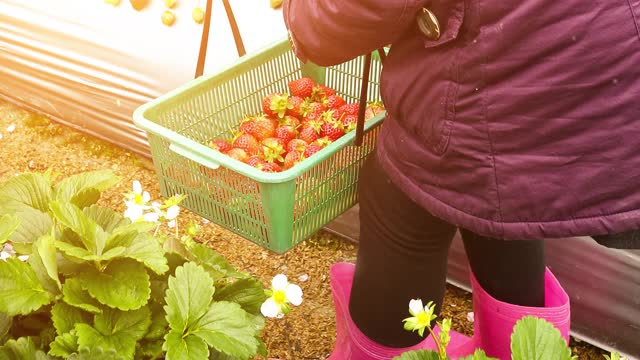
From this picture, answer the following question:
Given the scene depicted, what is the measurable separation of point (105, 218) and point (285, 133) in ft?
3.32

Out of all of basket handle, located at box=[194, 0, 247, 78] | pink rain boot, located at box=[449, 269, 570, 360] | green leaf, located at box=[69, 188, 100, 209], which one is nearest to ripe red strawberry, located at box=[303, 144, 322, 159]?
basket handle, located at box=[194, 0, 247, 78]

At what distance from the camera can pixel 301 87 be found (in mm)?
2057

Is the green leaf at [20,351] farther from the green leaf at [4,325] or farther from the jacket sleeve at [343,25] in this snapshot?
the jacket sleeve at [343,25]

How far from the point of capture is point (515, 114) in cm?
109

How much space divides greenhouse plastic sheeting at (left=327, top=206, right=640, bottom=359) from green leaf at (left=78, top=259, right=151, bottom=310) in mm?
1452

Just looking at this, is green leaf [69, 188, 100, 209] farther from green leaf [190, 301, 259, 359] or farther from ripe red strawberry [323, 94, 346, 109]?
ripe red strawberry [323, 94, 346, 109]

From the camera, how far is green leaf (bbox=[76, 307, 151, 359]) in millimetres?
839

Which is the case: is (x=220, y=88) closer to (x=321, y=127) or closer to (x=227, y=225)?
(x=321, y=127)

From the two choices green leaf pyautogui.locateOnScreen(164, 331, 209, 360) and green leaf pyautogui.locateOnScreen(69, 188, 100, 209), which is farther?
green leaf pyautogui.locateOnScreen(69, 188, 100, 209)

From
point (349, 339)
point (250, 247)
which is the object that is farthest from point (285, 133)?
point (250, 247)

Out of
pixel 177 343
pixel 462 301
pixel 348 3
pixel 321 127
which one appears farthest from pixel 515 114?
pixel 462 301

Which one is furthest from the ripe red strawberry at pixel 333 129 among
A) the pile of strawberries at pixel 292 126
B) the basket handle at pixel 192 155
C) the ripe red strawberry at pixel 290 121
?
the basket handle at pixel 192 155

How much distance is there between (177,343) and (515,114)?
1.99 ft

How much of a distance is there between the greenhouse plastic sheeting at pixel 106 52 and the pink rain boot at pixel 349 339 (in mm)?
881
